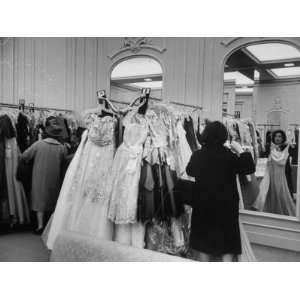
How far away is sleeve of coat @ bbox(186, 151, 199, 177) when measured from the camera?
69.1 inches

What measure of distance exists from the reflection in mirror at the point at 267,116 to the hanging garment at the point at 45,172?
1.41 metres

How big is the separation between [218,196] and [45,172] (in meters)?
1.44

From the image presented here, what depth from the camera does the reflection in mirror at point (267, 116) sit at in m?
1.62

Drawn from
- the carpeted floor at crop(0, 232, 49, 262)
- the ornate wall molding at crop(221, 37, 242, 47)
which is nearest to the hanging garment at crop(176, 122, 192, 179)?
the ornate wall molding at crop(221, 37, 242, 47)

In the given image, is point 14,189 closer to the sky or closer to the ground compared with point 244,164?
closer to the ground

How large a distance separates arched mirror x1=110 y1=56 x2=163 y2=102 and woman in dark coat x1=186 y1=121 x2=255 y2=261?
48 centimetres

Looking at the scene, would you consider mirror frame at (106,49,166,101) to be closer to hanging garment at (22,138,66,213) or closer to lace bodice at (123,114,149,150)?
lace bodice at (123,114,149,150)

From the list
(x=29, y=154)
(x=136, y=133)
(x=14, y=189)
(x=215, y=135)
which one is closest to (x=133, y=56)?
(x=136, y=133)

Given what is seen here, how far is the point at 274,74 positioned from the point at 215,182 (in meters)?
0.63

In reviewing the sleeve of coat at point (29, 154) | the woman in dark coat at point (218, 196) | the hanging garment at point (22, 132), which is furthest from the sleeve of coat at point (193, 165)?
the hanging garment at point (22, 132)

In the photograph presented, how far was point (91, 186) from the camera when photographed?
203 cm

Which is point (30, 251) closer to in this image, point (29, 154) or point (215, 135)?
point (29, 154)

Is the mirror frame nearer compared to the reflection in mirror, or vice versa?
the reflection in mirror
